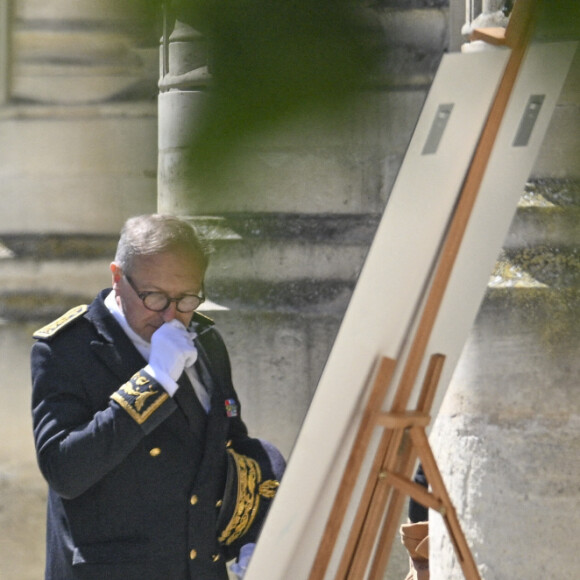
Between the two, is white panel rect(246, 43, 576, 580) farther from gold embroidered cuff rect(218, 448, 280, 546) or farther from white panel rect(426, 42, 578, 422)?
gold embroidered cuff rect(218, 448, 280, 546)

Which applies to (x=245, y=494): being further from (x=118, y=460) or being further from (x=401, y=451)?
(x=401, y=451)

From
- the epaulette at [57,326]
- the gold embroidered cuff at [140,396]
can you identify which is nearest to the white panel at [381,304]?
the gold embroidered cuff at [140,396]

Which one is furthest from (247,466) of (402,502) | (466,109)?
(466,109)

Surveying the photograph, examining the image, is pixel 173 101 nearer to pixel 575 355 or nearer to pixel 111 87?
pixel 111 87

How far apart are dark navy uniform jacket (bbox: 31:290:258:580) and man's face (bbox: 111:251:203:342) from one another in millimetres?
46

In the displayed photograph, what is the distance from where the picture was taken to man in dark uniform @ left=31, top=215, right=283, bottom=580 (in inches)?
79.4

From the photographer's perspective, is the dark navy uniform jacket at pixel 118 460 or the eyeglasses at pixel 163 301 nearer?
the dark navy uniform jacket at pixel 118 460

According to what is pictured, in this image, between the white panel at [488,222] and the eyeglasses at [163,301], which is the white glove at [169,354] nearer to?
the eyeglasses at [163,301]

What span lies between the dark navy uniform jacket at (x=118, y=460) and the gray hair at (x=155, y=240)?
122 millimetres

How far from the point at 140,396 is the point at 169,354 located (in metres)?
0.09

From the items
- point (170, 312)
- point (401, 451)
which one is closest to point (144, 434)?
point (170, 312)

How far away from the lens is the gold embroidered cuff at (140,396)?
6.56ft

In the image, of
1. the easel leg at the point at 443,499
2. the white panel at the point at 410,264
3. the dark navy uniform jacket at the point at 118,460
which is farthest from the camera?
the dark navy uniform jacket at the point at 118,460

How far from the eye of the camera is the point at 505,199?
4.71 feet
